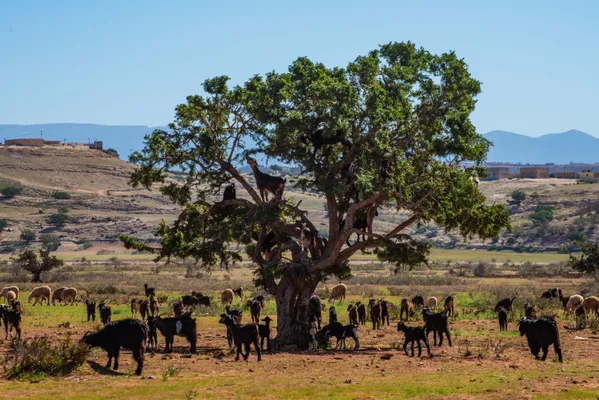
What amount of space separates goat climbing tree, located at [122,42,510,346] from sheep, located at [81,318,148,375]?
6378mm

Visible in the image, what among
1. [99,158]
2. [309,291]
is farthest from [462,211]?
[99,158]

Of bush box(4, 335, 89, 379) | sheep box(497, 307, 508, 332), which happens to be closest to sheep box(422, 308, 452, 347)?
sheep box(497, 307, 508, 332)

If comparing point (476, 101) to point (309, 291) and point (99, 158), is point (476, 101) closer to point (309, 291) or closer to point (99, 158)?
point (309, 291)

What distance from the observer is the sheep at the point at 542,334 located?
21.8 metres

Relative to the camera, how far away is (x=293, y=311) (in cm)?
2620

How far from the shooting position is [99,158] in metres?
167

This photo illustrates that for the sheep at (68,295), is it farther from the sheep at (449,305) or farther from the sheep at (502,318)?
the sheep at (502,318)

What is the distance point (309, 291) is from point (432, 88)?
7059 millimetres

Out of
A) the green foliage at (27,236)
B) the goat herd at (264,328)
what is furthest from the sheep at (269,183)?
the green foliage at (27,236)

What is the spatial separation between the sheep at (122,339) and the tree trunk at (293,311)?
645cm

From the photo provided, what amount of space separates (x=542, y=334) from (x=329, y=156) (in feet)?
27.2

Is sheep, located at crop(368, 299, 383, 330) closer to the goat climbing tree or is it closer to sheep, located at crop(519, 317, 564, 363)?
the goat climbing tree

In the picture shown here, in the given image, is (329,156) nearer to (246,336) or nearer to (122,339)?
(246,336)

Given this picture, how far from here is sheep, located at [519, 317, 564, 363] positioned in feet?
71.4
